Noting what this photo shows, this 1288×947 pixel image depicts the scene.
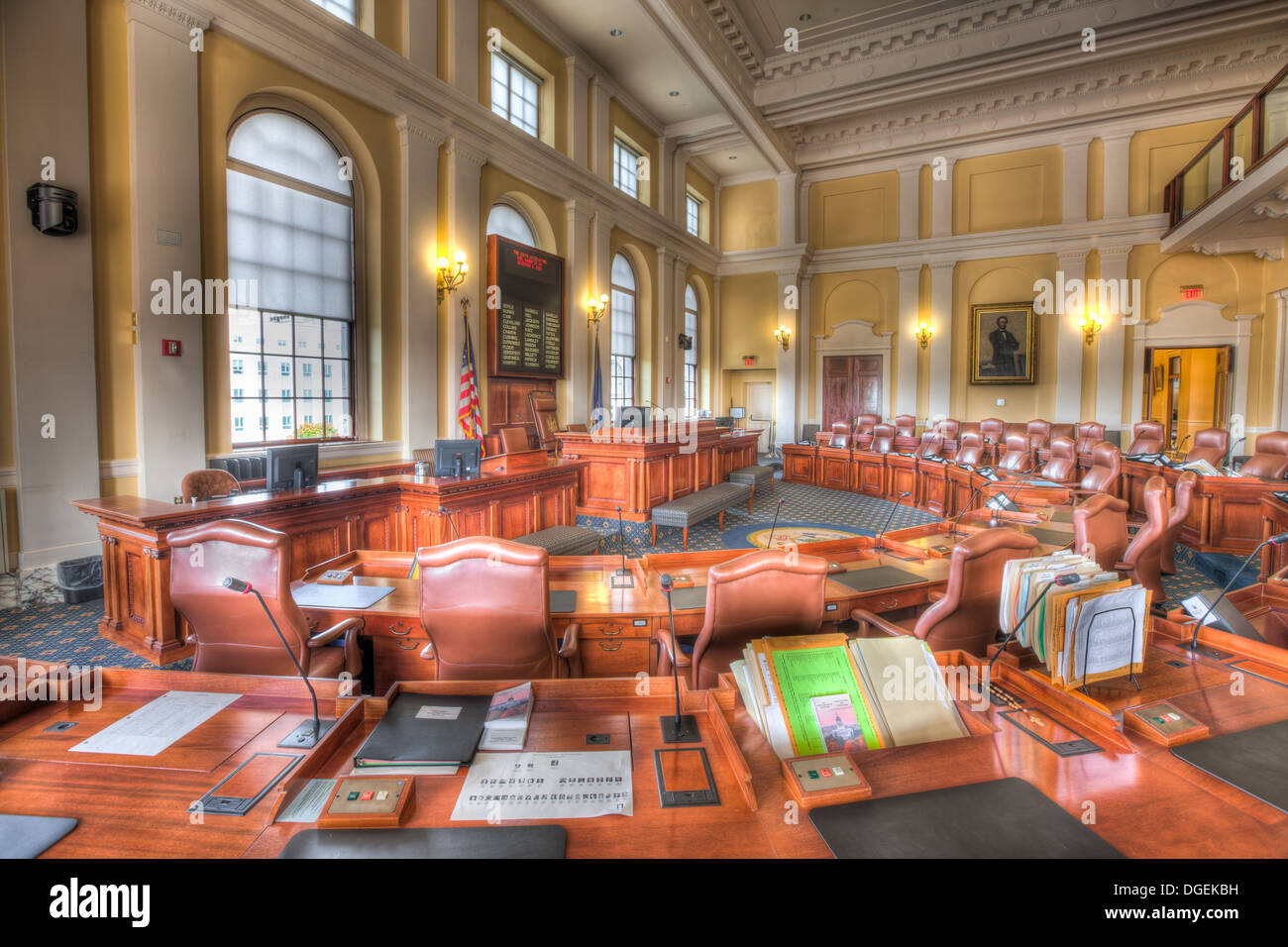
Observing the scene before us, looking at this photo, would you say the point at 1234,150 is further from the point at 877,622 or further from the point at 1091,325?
the point at 877,622

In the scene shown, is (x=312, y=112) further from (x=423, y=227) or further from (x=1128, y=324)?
(x=1128, y=324)

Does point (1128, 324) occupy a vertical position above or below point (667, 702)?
above

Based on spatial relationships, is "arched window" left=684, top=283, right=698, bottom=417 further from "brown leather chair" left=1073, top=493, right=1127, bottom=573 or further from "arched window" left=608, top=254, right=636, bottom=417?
A: "brown leather chair" left=1073, top=493, right=1127, bottom=573

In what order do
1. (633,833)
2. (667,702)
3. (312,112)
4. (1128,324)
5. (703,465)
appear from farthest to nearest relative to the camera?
(1128,324)
(703,465)
(312,112)
(667,702)
(633,833)

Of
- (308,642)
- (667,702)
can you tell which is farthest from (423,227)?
(667,702)

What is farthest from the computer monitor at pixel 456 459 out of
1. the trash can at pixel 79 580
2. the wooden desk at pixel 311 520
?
the trash can at pixel 79 580

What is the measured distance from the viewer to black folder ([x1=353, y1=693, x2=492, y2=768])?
1.34m

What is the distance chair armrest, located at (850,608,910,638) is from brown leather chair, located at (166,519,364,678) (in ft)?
7.15

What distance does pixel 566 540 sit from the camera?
16.9ft

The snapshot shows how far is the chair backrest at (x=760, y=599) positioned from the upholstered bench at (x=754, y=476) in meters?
6.37

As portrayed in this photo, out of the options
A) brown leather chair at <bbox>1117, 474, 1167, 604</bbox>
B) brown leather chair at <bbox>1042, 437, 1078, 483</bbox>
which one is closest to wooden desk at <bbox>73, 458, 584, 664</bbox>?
brown leather chair at <bbox>1117, 474, 1167, 604</bbox>

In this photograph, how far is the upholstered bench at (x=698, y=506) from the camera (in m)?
6.61

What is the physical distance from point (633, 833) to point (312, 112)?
7.46 meters
